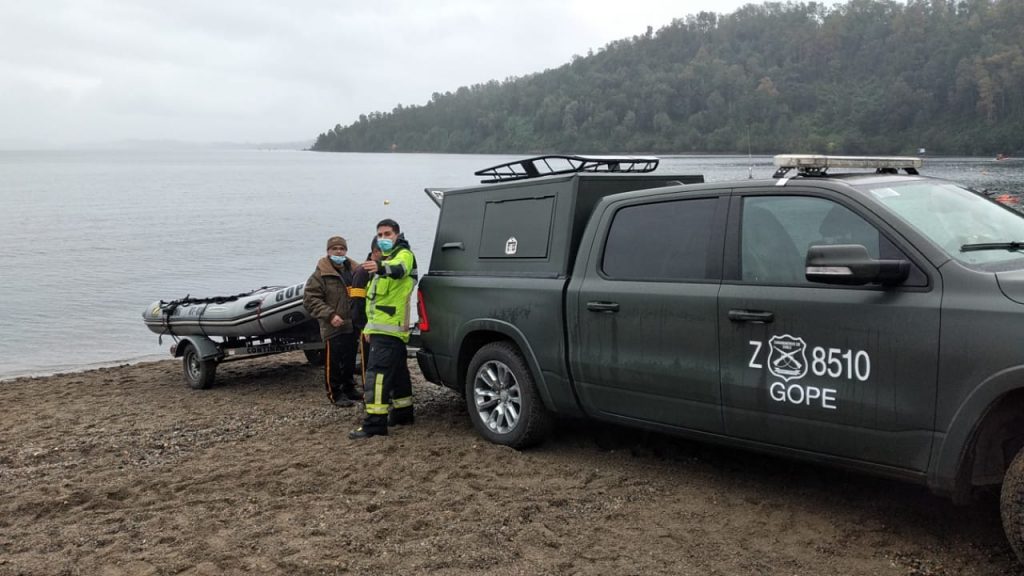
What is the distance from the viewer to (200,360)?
10273mm

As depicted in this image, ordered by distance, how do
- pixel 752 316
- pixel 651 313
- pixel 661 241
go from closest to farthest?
pixel 752 316 < pixel 651 313 < pixel 661 241

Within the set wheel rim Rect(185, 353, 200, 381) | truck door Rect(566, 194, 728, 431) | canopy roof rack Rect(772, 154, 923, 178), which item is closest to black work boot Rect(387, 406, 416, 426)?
truck door Rect(566, 194, 728, 431)

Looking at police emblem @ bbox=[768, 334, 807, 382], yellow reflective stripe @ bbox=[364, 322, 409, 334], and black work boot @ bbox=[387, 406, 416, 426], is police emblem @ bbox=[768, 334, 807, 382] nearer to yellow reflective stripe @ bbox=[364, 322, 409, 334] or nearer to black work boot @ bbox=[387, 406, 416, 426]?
yellow reflective stripe @ bbox=[364, 322, 409, 334]

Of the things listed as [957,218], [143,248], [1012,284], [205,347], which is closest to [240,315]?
[205,347]

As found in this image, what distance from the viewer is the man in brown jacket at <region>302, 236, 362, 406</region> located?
8984mm

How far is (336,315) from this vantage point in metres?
8.95

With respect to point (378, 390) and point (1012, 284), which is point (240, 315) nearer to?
point (378, 390)

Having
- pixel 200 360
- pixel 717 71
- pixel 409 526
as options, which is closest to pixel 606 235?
pixel 409 526

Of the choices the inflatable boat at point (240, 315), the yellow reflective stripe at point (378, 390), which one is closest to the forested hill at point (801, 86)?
the inflatable boat at point (240, 315)

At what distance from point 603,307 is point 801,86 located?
62015 mm

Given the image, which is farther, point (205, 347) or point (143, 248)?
point (143, 248)

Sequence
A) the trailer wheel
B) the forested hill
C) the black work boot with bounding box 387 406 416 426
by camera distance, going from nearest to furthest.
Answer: the black work boot with bounding box 387 406 416 426 < the trailer wheel < the forested hill

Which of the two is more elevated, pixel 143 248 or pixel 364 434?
pixel 364 434

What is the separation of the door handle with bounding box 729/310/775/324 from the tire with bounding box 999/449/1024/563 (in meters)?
1.32
